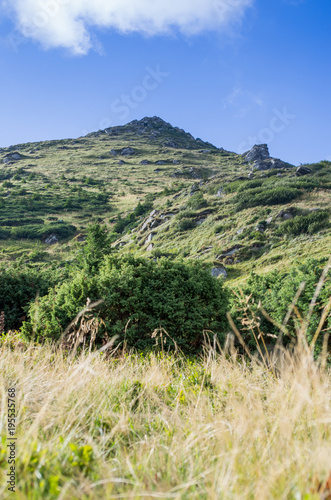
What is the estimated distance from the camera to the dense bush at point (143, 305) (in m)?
7.25

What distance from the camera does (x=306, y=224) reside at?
78.6 feet

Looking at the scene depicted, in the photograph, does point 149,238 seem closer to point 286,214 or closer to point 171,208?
point 171,208

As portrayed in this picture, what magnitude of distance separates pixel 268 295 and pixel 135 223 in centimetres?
3470

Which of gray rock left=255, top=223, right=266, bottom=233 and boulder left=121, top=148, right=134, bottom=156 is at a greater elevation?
boulder left=121, top=148, right=134, bottom=156

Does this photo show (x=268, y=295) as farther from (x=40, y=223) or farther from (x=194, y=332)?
(x=40, y=223)

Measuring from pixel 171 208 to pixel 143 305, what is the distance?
115ft

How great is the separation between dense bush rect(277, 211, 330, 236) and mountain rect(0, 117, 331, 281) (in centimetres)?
8

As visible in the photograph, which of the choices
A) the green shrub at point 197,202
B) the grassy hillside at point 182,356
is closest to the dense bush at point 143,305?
the grassy hillside at point 182,356

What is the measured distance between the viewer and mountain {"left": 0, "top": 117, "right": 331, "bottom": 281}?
23984 millimetres

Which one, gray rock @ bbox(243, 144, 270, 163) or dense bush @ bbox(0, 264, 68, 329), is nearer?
dense bush @ bbox(0, 264, 68, 329)

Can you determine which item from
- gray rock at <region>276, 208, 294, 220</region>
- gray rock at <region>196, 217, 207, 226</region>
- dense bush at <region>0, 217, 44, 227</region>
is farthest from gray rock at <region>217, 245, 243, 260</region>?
dense bush at <region>0, 217, 44, 227</region>

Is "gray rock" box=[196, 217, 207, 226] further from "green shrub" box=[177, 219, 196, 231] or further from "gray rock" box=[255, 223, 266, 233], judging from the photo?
"gray rock" box=[255, 223, 266, 233]

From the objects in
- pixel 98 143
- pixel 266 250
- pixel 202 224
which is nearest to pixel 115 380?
pixel 266 250

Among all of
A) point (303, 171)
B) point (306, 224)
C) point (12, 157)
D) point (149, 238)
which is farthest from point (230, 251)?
point (12, 157)
